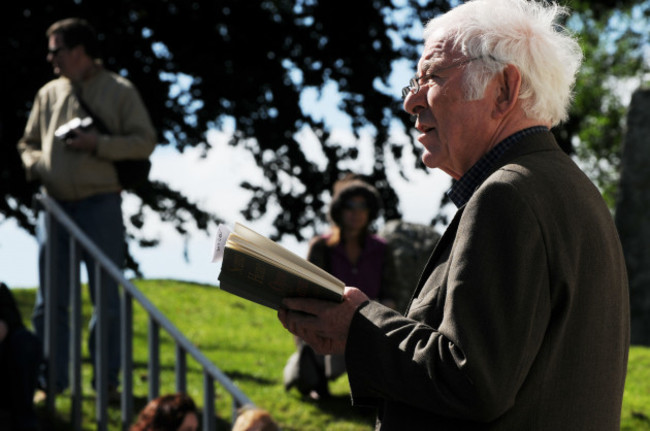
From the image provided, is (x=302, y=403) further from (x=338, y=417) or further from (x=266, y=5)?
(x=266, y=5)

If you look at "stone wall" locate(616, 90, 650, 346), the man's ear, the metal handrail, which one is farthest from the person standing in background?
"stone wall" locate(616, 90, 650, 346)

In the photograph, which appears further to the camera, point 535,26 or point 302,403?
point 302,403

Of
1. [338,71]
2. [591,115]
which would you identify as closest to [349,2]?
[338,71]

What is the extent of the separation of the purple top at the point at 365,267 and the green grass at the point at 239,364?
944mm

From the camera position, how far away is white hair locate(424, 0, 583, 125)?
211cm

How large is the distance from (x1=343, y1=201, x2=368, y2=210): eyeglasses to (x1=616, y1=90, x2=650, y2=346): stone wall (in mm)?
6223

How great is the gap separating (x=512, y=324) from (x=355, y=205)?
519cm

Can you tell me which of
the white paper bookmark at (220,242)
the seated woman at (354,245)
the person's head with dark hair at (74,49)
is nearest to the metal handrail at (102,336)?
the person's head with dark hair at (74,49)

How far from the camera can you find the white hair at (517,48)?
2.11 m

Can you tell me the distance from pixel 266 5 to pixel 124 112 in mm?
4472

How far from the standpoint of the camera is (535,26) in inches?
85.4

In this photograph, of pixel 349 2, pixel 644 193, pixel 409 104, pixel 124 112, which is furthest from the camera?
pixel 644 193

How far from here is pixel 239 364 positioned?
888 centimetres

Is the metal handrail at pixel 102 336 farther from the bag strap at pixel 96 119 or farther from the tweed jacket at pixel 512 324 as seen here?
the tweed jacket at pixel 512 324
